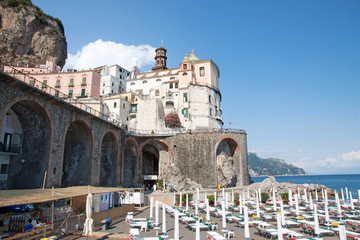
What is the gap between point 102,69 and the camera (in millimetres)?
62969

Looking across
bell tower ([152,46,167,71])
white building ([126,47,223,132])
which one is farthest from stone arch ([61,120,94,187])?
bell tower ([152,46,167,71])

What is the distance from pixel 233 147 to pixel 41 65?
123ft

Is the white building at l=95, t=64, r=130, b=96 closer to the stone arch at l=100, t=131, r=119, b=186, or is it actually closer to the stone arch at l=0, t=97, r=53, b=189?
the stone arch at l=100, t=131, r=119, b=186

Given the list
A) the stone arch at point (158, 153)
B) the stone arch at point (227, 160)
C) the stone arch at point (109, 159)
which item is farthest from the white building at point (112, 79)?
the stone arch at point (227, 160)

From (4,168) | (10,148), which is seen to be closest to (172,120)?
(10,148)

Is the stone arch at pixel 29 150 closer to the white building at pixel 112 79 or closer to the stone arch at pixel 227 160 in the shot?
the stone arch at pixel 227 160

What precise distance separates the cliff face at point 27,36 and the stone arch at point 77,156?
2881 centimetres

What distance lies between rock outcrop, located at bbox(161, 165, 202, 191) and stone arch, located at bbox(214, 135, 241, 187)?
158 inches

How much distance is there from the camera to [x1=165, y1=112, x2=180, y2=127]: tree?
43531 millimetres

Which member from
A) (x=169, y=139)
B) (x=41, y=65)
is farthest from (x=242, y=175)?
(x=41, y=65)

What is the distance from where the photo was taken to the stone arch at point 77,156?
25.0 metres

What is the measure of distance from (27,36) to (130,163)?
106 ft

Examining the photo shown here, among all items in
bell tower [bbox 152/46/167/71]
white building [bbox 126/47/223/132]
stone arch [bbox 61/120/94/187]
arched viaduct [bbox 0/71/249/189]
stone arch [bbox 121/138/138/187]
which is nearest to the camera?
arched viaduct [bbox 0/71/249/189]

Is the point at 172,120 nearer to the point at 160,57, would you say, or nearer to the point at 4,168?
the point at 4,168
